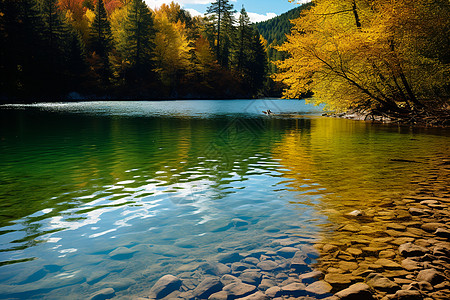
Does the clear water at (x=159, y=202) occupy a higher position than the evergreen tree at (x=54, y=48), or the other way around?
the evergreen tree at (x=54, y=48)

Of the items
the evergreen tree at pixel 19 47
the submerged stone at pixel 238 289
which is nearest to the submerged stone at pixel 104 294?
the submerged stone at pixel 238 289

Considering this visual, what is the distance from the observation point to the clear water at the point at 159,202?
430cm

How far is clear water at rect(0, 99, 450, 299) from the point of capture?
14.1 feet

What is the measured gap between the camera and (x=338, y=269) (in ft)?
13.4

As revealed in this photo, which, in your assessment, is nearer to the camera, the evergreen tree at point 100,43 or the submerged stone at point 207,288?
the submerged stone at point 207,288

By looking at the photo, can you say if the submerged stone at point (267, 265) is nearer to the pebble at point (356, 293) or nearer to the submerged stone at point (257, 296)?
the submerged stone at point (257, 296)

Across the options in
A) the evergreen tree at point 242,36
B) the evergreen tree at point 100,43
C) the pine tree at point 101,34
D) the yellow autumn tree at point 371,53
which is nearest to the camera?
the yellow autumn tree at point 371,53

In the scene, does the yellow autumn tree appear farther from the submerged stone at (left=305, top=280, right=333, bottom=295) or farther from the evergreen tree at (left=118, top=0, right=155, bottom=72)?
the evergreen tree at (left=118, top=0, right=155, bottom=72)

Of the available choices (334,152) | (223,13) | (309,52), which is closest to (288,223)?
(334,152)

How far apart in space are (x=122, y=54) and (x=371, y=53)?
218ft

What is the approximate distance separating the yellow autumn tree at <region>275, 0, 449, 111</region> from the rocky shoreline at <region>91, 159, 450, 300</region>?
1692cm

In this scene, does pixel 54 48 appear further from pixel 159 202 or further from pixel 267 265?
pixel 267 265

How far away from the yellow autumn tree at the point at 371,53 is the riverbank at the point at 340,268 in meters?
16.8

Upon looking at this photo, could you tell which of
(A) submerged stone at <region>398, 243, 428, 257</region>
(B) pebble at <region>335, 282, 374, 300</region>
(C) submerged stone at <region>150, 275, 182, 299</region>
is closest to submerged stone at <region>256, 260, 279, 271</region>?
(B) pebble at <region>335, 282, 374, 300</region>
